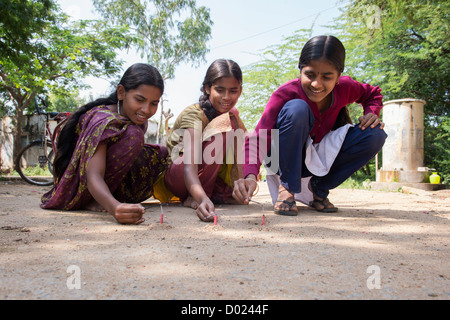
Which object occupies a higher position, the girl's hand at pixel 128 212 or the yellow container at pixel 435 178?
the yellow container at pixel 435 178

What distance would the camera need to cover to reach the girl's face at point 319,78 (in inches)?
89.4

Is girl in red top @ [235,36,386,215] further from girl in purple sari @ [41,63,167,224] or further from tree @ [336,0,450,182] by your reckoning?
tree @ [336,0,450,182]

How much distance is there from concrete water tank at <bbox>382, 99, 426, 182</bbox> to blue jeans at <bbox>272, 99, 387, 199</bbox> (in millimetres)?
4420

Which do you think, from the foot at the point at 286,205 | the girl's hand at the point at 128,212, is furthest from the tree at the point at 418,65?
the girl's hand at the point at 128,212

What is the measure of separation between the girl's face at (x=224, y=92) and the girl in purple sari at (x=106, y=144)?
43cm

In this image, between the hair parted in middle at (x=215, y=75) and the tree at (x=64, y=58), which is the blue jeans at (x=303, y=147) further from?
the tree at (x=64, y=58)

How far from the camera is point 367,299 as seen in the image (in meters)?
0.94

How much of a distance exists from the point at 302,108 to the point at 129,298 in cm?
171

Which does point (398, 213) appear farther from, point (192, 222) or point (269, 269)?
point (269, 269)

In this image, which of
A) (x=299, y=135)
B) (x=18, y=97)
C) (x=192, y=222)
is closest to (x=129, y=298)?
(x=192, y=222)

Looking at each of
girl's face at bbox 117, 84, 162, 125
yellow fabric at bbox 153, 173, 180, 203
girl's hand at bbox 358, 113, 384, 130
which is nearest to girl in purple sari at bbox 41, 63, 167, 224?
girl's face at bbox 117, 84, 162, 125

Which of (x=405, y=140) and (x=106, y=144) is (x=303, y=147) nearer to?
(x=106, y=144)

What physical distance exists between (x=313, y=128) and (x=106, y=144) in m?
1.55

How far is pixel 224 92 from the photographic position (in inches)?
101
